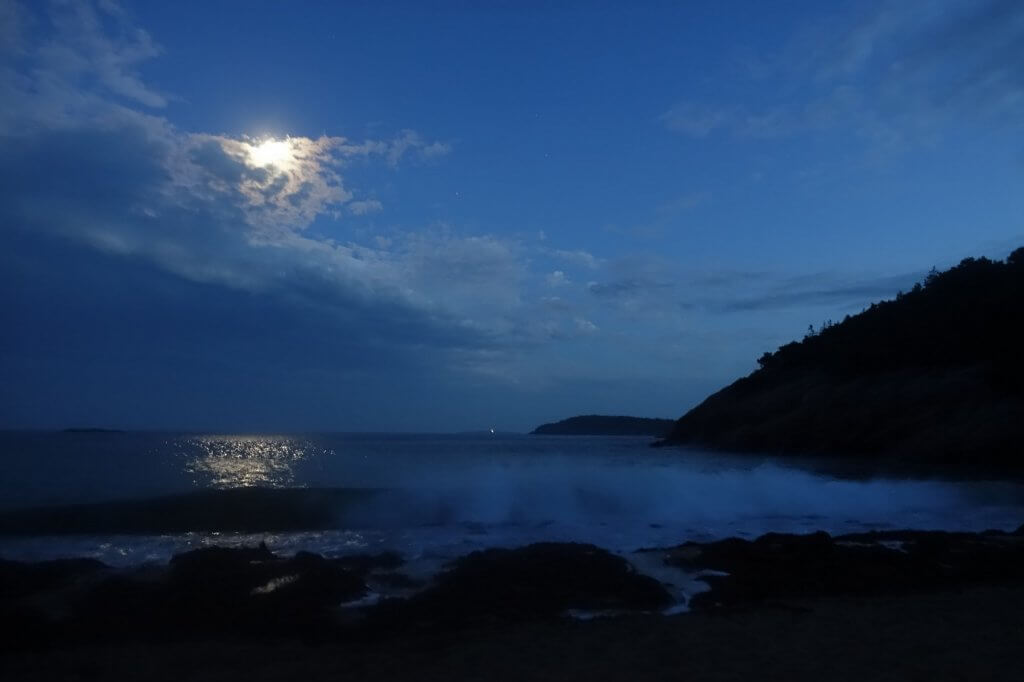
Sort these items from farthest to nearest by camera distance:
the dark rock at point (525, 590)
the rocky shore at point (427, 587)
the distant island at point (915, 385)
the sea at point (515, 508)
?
the distant island at point (915, 385) < the sea at point (515, 508) < the dark rock at point (525, 590) < the rocky shore at point (427, 587)

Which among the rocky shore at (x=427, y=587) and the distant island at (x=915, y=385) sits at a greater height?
the distant island at (x=915, y=385)

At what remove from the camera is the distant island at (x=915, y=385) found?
4541 centimetres

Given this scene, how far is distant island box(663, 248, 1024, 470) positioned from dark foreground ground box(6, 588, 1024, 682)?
36407 mm

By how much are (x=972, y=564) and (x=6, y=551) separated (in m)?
20.2

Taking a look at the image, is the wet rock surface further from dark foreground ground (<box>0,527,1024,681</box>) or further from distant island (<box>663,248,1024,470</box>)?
distant island (<box>663,248,1024,470</box>)

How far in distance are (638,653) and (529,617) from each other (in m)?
2.51

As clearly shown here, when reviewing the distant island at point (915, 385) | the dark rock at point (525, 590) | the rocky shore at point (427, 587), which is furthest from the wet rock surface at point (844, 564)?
Result: the distant island at point (915, 385)

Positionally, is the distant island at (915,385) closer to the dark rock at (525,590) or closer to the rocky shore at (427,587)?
the rocky shore at (427,587)

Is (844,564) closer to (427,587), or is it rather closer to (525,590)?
(525,590)

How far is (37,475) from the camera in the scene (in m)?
41.4

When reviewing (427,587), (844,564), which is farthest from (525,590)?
(844,564)

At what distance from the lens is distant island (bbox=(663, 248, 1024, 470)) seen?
4541 centimetres

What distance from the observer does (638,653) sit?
9.98 metres

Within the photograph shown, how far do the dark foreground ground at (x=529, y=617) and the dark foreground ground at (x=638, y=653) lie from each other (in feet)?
0.13
